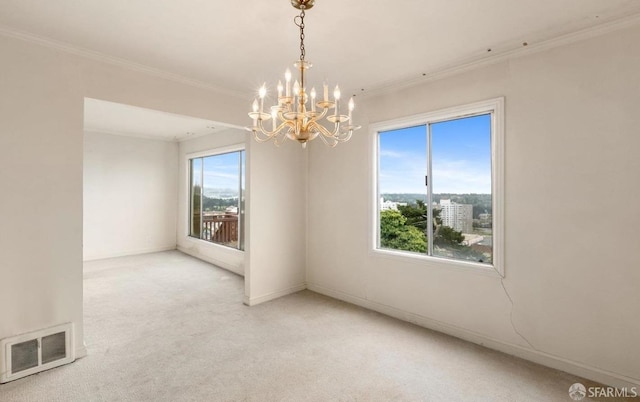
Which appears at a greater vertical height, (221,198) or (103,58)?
(103,58)

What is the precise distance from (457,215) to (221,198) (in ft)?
14.9

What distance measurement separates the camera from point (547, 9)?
2.05m

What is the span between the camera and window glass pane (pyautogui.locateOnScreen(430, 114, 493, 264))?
2924 millimetres

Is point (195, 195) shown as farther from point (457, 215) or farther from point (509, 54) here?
point (509, 54)

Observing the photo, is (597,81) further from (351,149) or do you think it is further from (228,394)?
(228,394)

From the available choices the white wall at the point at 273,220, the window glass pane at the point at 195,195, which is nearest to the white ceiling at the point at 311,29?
the white wall at the point at 273,220

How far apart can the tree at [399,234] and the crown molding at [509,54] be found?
1.43 m

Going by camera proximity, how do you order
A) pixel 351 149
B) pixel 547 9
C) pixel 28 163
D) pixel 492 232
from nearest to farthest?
pixel 547 9
pixel 28 163
pixel 492 232
pixel 351 149

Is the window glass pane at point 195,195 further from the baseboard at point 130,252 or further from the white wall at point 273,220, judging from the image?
the white wall at point 273,220

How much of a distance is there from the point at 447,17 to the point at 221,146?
4.58 metres

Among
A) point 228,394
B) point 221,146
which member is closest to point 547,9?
point 228,394

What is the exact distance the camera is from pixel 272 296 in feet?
13.3

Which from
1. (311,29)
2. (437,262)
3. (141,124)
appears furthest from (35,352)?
(141,124)

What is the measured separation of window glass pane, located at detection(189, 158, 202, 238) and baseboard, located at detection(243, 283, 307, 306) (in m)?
3.19
